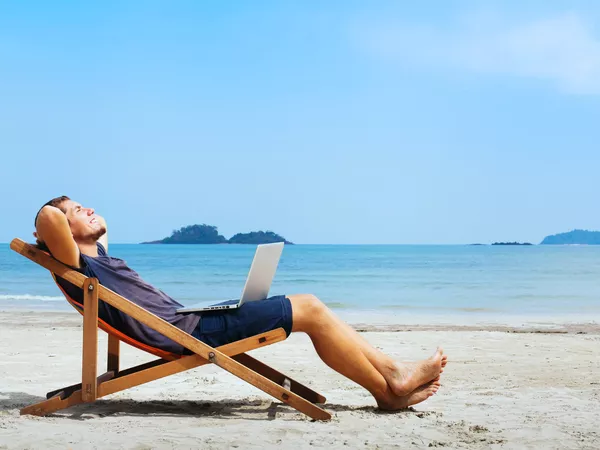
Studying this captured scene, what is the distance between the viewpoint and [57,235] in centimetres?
384

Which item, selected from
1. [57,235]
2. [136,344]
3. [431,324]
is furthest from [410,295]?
[57,235]

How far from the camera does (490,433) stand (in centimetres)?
384

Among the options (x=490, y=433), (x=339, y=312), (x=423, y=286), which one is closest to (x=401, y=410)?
(x=490, y=433)

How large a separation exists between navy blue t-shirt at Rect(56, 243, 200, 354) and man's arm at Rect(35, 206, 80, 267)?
0.31 ft

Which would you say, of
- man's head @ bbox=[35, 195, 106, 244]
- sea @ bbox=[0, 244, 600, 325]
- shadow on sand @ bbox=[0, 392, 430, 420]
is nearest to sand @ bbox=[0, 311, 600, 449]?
shadow on sand @ bbox=[0, 392, 430, 420]

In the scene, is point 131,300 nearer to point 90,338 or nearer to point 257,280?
point 90,338

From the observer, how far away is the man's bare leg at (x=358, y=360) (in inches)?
161

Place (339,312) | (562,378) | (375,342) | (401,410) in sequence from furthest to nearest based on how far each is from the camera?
(339,312), (375,342), (562,378), (401,410)

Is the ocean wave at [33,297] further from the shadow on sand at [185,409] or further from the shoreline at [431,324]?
the shadow on sand at [185,409]

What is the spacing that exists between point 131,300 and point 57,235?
547 mm

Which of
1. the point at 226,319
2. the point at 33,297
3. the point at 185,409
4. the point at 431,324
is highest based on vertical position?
the point at 226,319

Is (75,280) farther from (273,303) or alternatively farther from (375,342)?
(375,342)

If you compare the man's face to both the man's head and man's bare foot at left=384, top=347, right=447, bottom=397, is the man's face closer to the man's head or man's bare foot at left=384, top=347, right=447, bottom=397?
the man's head

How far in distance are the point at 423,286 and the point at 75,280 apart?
66.9ft
